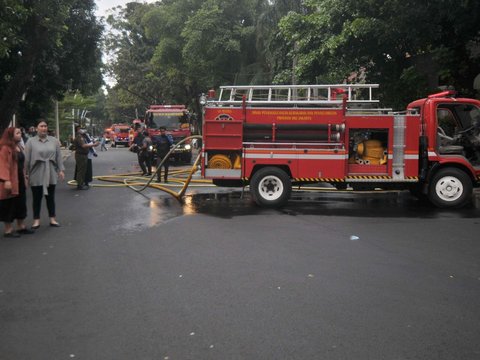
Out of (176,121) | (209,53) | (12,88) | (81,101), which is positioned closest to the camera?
(12,88)

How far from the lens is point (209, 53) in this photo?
3500 cm

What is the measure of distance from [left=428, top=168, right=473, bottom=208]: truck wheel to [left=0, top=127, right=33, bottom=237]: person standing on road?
806 cm

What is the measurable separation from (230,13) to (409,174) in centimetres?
2672

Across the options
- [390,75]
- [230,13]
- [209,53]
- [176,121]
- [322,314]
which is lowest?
[322,314]

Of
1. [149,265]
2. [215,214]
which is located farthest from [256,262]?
[215,214]

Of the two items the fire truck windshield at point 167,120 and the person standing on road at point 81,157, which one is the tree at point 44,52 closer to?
the person standing on road at point 81,157

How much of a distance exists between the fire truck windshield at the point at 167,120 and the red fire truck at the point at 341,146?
13903 millimetres

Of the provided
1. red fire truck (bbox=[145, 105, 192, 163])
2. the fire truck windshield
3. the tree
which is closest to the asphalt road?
the tree

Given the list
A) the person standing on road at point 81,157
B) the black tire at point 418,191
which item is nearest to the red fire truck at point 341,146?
the black tire at point 418,191

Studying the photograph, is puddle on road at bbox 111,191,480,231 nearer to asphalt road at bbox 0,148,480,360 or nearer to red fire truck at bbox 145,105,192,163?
asphalt road at bbox 0,148,480,360

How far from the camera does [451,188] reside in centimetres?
1112

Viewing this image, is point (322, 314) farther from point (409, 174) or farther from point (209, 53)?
point (209, 53)

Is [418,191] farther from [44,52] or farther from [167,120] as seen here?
[167,120]

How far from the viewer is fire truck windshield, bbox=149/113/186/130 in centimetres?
2536
